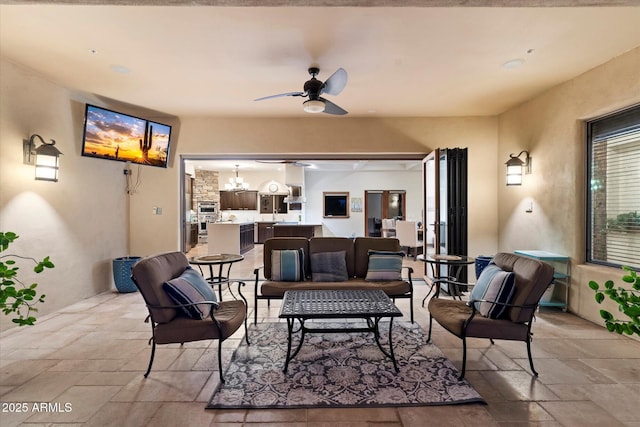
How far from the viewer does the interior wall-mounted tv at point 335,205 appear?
10727mm

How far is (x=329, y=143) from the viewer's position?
17.5 ft

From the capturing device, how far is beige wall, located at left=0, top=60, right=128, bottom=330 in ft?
11.2

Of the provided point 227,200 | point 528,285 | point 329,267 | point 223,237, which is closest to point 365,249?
point 329,267

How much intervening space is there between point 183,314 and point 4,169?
9.07ft

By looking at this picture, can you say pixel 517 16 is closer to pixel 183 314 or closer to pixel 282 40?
pixel 282 40

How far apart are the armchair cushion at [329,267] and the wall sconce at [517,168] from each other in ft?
9.51

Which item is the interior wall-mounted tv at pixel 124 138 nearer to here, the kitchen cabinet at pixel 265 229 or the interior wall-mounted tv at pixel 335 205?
the kitchen cabinet at pixel 265 229

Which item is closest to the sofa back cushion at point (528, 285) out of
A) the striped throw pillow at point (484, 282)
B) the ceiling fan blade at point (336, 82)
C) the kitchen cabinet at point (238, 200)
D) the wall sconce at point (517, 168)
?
the striped throw pillow at point (484, 282)

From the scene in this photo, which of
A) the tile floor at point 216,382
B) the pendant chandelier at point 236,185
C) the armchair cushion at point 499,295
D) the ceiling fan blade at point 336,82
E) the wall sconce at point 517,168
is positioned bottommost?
the tile floor at point 216,382

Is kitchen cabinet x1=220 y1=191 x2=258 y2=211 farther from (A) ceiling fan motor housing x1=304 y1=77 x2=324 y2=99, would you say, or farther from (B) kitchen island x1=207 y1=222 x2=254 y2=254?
(A) ceiling fan motor housing x1=304 y1=77 x2=324 y2=99

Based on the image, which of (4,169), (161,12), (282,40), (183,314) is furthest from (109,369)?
(282,40)

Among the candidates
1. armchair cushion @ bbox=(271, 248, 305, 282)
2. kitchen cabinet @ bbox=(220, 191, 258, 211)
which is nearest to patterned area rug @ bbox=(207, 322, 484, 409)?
armchair cushion @ bbox=(271, 248, 305, 282)

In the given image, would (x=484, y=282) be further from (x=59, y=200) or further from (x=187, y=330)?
(x=59, y=200)

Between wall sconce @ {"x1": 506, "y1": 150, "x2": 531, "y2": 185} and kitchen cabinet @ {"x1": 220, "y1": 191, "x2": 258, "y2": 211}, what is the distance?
848cm
